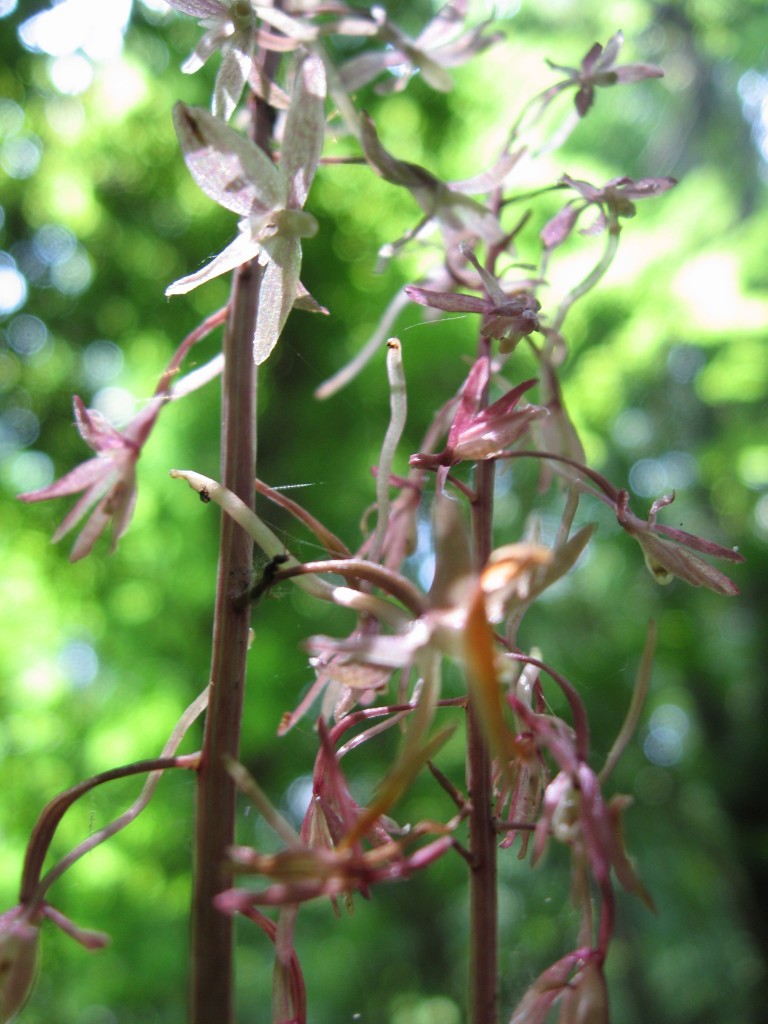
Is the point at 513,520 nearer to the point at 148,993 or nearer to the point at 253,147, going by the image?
the point at 148,993

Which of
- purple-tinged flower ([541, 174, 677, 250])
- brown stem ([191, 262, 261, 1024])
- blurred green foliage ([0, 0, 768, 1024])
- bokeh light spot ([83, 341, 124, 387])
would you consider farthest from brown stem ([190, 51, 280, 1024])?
bokeh light spot ([83, 341, 124, 387])

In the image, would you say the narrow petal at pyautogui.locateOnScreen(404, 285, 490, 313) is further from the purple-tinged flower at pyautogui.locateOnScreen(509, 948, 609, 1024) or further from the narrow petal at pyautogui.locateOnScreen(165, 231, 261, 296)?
the purple-tinged flower at pyautogui.locateOnScreen(509, 948, 609, 1024)

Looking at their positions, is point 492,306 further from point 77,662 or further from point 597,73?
point 77,662

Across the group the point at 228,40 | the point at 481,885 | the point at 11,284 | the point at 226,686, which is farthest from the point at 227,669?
the point at 11,284

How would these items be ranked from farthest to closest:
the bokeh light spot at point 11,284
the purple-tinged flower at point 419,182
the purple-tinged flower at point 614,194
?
the bokeh light spot at point 11,284
the purple-tinged flower at point 614,194
the purple-tinged flower at point 419,182

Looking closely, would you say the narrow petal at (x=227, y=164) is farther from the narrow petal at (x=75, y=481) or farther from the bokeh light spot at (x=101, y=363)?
the bokeh light spot at (x=101, y=363)

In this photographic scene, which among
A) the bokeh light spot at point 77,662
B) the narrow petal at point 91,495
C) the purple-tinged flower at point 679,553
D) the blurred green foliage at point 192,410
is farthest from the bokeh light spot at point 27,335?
the purple-tinged flower at point 679,553

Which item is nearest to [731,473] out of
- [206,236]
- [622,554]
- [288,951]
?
[622,554]
